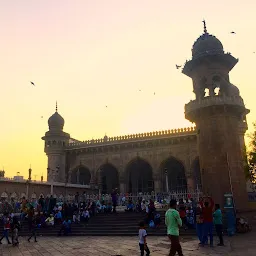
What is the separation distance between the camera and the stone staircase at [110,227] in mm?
13075

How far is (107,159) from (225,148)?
58.2 feet

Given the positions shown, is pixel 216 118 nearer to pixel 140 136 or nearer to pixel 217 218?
pixel 217 218

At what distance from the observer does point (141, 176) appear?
32500 millimetres

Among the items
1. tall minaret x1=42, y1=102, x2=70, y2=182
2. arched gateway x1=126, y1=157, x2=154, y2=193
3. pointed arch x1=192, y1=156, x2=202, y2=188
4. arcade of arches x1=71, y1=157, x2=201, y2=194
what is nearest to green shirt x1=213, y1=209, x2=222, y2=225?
arcade of arches x1=71, y1=157, x2=201, y2=194

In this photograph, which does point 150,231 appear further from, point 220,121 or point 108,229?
point 220,121

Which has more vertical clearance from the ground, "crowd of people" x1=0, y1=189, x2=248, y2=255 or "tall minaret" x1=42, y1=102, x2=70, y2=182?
"tall minaret" x1=42, y1=102, x2=70, y2=182

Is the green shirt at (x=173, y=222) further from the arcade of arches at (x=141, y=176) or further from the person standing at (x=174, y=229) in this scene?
the arcade of arches at (x=141, y=176)

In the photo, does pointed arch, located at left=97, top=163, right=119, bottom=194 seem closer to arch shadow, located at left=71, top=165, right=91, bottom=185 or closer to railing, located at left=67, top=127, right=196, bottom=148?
arch shadow, located at left=71, top=165, right=91, bottom=185

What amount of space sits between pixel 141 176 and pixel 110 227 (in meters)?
18.3

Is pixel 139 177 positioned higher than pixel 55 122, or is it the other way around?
pixel 55 122

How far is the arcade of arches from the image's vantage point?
28564mm

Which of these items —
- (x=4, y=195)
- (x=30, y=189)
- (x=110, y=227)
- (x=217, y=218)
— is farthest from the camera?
(x=30, y=189)

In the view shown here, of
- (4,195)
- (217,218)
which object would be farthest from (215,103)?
(4,195)

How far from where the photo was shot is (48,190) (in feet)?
84.5
